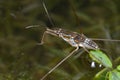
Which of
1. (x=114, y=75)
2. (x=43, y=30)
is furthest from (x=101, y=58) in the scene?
(x=43, y=30)

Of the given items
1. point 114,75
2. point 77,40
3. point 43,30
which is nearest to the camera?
point 114,75

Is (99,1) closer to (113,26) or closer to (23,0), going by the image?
(113,26)

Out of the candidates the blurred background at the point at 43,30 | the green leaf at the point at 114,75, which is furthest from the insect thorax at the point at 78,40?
the blurred background at the point at 43,30

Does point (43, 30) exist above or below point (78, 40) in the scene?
below

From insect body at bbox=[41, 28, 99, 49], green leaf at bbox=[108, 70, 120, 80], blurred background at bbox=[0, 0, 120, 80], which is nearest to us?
green leaf at bbox=[108, 70, 120, 80]

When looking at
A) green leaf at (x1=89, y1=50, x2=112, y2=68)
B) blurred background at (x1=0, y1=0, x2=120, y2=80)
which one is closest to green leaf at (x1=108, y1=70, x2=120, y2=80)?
green leaf at (x1=89, y1=50, x2=112, y2=68)

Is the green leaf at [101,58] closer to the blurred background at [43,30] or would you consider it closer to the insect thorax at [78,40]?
the insect thorax at [78,40]

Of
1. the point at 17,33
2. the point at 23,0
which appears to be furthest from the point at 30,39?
the point at 23,0

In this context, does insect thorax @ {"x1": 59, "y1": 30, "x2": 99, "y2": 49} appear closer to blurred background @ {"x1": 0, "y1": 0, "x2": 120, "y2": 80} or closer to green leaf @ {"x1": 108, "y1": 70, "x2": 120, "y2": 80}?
green leaf @ {"x1": 108, "y1": 70, "x2": 120, "y2": 80}

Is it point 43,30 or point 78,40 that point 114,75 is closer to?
point 78,40
